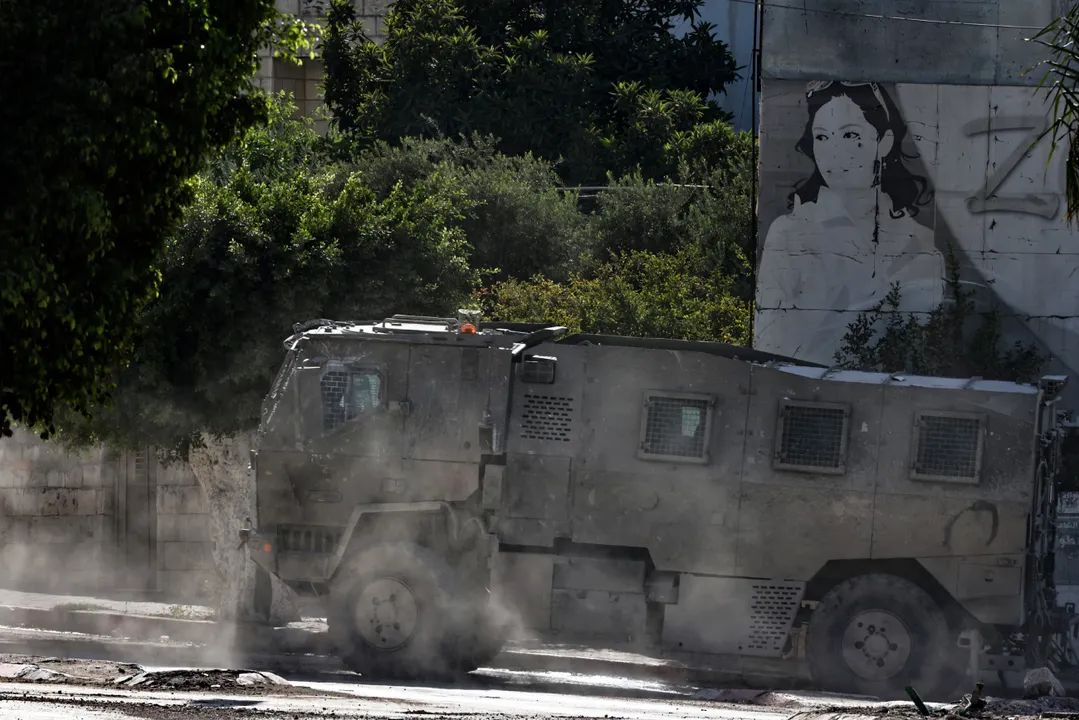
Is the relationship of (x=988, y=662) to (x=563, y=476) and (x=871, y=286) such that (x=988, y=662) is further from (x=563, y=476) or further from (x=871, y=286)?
(x=871, y=286)

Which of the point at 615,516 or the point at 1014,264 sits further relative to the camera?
the point at 1014,264

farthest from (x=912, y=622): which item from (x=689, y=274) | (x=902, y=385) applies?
(x=689, y=274)

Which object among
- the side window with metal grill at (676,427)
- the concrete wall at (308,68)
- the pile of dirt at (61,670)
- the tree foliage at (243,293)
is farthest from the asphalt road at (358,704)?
the concrete wall at (308,68)

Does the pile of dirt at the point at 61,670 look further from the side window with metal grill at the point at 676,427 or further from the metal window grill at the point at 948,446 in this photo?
the metal window grill at the point at 948,446

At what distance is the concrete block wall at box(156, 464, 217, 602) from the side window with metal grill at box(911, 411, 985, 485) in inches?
488

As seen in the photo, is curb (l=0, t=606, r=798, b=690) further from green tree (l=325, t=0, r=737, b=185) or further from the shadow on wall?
green tree (l=325, t=0, r=737, b=185)

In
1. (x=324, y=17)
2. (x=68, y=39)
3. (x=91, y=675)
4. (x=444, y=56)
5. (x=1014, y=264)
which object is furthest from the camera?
(x=324, y=17)

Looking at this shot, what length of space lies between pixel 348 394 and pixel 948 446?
4.80 metres

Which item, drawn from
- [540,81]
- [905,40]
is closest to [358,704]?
[905,40]

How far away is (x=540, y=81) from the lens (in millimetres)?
29656

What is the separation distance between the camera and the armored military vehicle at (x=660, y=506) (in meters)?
11.5

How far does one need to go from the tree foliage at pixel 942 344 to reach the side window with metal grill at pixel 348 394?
25.8 feet

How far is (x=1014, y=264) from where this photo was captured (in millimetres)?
18328

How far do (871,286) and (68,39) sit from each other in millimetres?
12894
